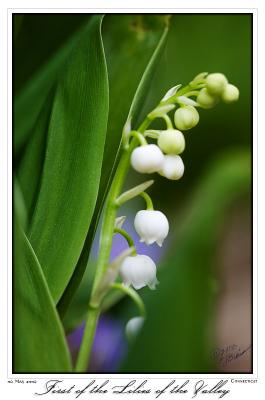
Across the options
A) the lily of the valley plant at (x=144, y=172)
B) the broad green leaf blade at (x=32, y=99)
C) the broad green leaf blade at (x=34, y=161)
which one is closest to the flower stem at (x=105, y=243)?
the lily of the valley plant at (x=144, y=172)

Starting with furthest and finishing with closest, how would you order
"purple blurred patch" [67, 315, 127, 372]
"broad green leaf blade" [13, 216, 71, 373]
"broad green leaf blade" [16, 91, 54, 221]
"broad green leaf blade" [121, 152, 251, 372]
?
"purple blurred patch" [67, 315, 127, 372] → "broad green leaf blade" [16, 91, 54, 221] → "broad green leaf blade" [13, 216, 71, 373] → "broad green leaf blade" [121, 152, 251, 372]

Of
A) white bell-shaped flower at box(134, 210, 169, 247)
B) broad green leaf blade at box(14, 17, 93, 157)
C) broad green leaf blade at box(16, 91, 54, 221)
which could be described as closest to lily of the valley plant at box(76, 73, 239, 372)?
white bell-shaped flower at box(134, 210, 169, 247)

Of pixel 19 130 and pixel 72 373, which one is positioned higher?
pixel 19 130

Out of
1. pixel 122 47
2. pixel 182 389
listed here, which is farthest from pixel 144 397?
pixel 122 47

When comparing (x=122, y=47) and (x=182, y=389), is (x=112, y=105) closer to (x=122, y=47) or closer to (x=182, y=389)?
(x=122, y=47)

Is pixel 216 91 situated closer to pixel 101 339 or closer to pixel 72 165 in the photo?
pixel 72 165

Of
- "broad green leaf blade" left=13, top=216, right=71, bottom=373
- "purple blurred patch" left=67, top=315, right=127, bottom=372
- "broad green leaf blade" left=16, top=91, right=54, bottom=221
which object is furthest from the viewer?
"purple blurred patch" left=67, top=315, right=127, bottom=372

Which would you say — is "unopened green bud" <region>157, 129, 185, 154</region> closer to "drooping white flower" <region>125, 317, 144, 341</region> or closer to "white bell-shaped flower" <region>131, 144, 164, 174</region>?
"white bell-shaped flower" <region>131, 144, 164, 174</region>
